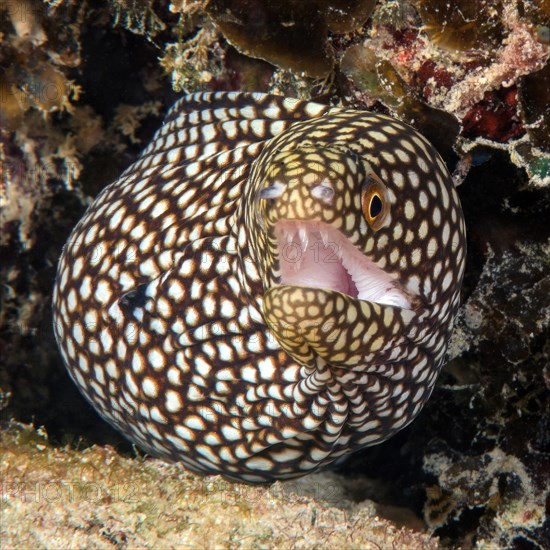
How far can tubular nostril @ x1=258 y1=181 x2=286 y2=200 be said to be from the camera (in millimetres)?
2451

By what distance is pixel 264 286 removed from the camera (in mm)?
2854

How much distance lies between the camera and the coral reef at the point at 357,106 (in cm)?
301

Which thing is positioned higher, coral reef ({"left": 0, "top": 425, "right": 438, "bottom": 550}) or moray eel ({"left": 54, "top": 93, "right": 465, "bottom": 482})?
moray eel ({"left": 54, "top": 93, "right": 465, "bottom": 482})

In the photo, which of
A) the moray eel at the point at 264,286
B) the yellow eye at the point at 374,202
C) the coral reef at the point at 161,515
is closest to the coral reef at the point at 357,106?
the coral reef at the point at 161,515

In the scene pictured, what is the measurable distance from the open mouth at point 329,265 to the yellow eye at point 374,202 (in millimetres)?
144

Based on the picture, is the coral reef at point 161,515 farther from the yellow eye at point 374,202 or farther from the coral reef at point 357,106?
the yellow eye at point 374,202

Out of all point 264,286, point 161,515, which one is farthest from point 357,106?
point 161,515

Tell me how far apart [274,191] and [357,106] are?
157 cm

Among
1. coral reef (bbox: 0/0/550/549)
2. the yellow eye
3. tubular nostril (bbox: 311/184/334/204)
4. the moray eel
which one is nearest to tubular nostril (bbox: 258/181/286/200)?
the moray eel

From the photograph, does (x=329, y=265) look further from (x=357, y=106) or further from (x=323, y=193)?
(x=357, y=106)

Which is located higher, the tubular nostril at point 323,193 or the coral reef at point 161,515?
the tubular nostril at point 323,193

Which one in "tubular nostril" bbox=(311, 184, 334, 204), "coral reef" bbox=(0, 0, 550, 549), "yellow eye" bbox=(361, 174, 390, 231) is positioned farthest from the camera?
"coral reef" bbox=(0, 0, 550, 549)

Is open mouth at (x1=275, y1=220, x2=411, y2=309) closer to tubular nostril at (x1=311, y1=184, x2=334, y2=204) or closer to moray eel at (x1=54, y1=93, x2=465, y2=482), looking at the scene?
moray eel at (x1=54, y1=93, x2=465, y2=482)

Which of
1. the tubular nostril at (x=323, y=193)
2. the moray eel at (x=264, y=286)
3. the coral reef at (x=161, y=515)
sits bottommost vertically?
the coral reef at (x=161, y=515)
